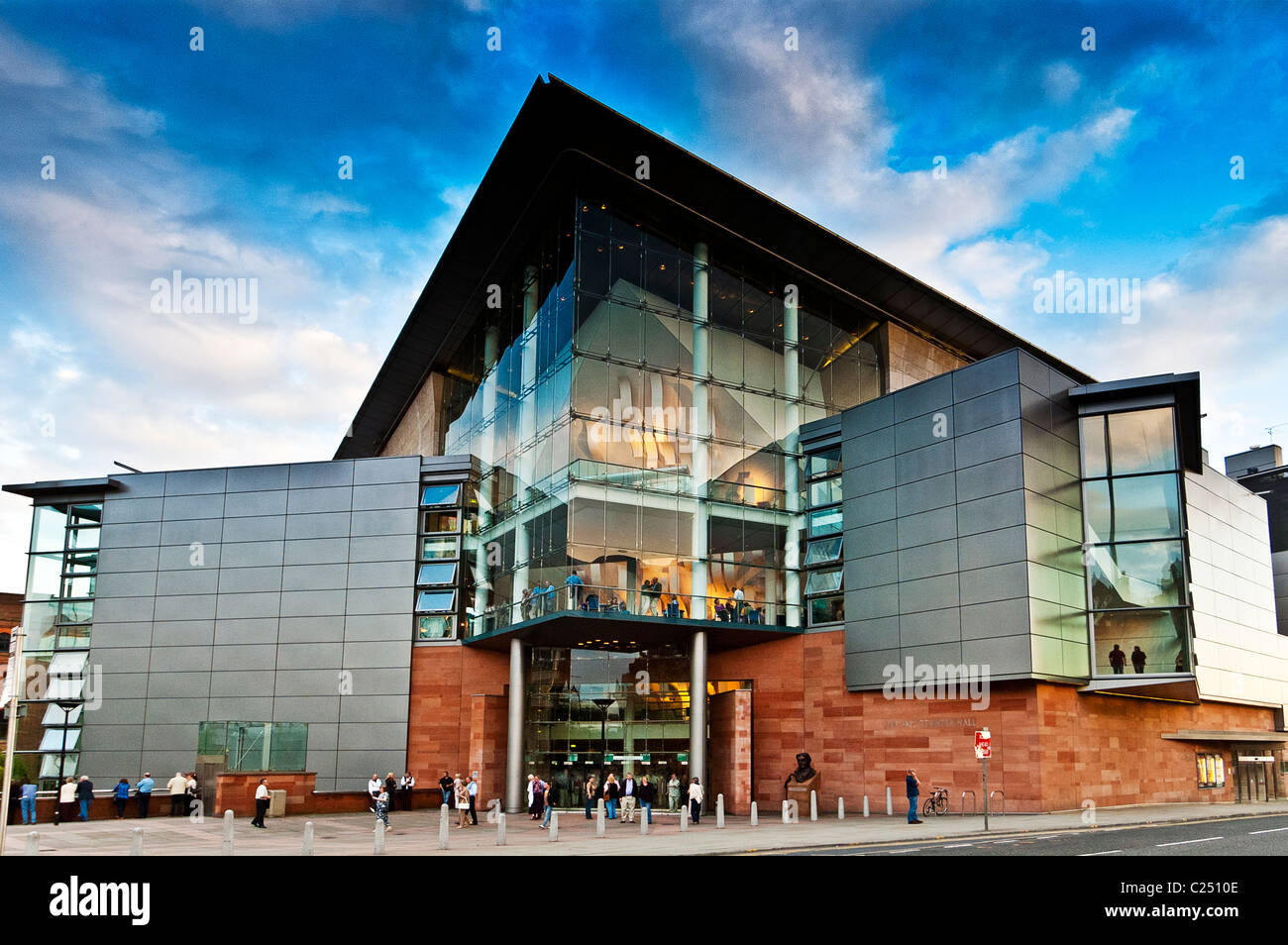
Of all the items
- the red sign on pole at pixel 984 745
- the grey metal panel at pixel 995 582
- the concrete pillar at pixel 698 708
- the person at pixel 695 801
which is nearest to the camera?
the red sign on pole at pixel 984 745

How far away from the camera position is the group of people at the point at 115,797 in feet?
103

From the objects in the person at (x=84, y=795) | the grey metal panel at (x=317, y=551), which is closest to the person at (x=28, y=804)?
the person at (x=84, y=795)

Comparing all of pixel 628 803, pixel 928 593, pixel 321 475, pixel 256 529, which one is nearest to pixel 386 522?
pixel 321 475

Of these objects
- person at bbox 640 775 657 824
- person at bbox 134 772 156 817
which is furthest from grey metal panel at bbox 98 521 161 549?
person at bbox 640 775 657 824

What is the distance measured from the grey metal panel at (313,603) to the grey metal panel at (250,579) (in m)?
0.94

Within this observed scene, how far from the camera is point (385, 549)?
4738cm

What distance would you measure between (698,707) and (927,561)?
1031 cm

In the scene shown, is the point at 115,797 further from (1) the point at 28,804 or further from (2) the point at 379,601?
(2) the point at 379,601

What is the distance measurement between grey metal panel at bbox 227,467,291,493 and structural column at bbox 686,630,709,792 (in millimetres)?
22133

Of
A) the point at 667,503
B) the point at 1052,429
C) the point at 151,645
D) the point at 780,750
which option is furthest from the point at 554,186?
the point at 151,645

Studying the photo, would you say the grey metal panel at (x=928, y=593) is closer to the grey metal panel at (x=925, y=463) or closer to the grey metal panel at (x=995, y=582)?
the grey metal panel at (x=995, y=582)

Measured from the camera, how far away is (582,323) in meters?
39.1

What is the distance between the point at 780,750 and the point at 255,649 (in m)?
24.5
